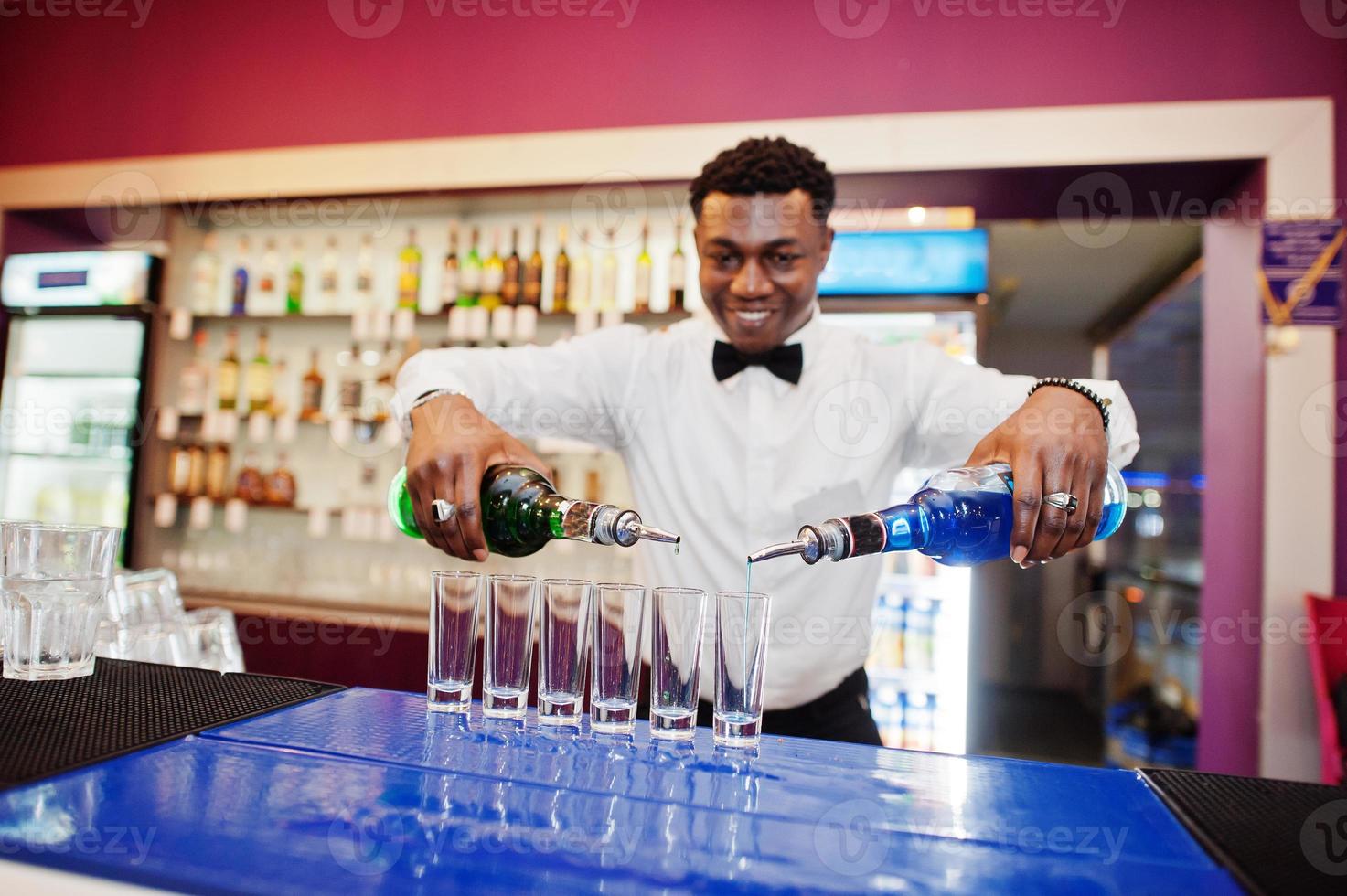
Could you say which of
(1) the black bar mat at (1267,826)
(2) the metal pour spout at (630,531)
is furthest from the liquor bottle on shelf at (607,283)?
(1) the black bar mat at (1267,826)

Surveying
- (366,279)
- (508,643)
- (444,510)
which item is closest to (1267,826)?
(508,643)

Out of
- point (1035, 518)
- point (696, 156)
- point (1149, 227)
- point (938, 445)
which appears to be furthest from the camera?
point (1149, 227)

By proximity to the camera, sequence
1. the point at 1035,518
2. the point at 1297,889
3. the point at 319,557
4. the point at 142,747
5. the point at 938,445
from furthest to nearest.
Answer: the point at 319,557 < the point at 938,445 < the point at 1035,518 < the point at 142,747 < the point at 1297,889

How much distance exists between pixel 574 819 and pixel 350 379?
3.37 m

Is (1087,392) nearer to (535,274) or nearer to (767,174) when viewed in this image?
(767,174)

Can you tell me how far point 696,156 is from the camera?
307 centimetres

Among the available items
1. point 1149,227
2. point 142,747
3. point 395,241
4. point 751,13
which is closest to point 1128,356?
point 1149,227

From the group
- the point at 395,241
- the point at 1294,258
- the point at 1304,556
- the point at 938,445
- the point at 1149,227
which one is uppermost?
the point at 1149,227

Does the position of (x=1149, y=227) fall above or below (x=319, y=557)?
above

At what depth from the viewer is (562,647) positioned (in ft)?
3.28

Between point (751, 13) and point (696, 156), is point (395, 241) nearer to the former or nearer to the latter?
point (696, 156)

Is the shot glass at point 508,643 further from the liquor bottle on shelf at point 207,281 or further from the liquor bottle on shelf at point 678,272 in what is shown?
the liquor bottle on shelf at point 207,281

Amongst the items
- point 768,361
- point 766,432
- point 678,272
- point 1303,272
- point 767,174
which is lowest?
point 766,432

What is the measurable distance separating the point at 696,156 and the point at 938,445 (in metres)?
1.76
